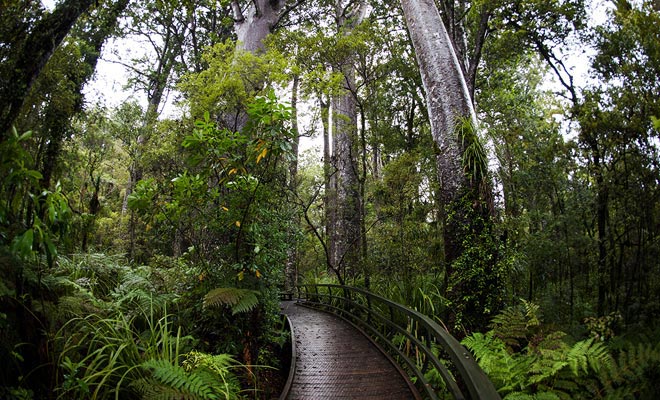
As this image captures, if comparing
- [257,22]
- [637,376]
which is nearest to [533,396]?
[637,376]

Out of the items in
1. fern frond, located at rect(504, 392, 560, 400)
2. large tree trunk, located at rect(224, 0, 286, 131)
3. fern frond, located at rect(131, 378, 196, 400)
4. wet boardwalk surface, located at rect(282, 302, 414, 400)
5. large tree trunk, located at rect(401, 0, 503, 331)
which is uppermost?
large tree trunk, located at rect(224, 0, 286, 131)

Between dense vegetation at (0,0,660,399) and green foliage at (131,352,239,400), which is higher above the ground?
dense vegetation at (0,0,660,399)

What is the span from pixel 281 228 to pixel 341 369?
6.31ft

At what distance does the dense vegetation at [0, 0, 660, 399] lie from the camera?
9.11 ft

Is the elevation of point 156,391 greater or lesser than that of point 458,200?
lesser

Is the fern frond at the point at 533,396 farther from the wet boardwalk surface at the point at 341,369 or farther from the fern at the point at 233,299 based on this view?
the fern at the point at 233,299

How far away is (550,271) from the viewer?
23.8 ft

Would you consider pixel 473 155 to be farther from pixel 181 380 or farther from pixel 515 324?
pixel 181 380

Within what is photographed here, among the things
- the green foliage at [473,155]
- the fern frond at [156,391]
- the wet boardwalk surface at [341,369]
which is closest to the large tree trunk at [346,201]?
the wet boardwalk surface at [341,369]

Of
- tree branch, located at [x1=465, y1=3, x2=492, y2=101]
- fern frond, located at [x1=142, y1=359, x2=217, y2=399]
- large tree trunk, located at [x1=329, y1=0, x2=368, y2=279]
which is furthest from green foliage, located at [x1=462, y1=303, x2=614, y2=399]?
large tree trunk, located at [x1=329, y1=0, x2=368, y2=279]

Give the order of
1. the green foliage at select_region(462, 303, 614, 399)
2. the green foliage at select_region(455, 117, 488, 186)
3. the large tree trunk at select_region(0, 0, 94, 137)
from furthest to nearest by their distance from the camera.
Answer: the green foliage at select_region(455, 117, 488, 186) < the green foliage at select_region(462, 303, 614, 399) < the large tree trunk at select_region(0, 0, 94, 137)

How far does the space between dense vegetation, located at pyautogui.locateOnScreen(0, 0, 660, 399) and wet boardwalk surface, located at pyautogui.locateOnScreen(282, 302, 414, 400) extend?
53cm

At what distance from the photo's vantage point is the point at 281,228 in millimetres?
4730

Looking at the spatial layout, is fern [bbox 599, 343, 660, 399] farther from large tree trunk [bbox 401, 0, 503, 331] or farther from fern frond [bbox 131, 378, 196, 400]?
fern frond [bbox 131, 378, 196, 400]
